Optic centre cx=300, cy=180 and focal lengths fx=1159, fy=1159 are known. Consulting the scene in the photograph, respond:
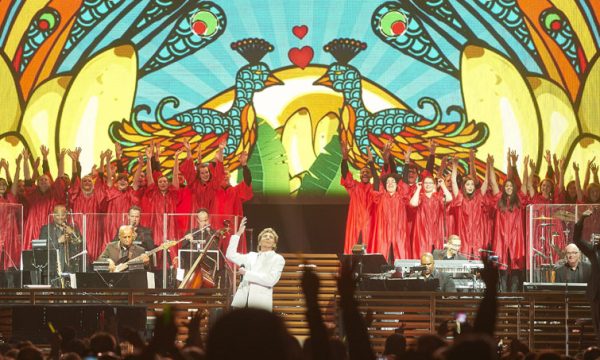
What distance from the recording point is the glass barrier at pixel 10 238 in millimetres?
16547

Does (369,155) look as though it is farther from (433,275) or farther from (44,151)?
(44,151)

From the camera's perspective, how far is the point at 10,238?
16953 mm

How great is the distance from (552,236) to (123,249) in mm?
6000

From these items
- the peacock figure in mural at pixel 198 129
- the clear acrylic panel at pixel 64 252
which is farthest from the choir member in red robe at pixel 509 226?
the clear acrylic panel at pixel 64 252

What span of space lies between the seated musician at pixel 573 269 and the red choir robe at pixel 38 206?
7885 millimetres

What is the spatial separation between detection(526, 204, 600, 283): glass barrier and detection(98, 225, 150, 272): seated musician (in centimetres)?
552

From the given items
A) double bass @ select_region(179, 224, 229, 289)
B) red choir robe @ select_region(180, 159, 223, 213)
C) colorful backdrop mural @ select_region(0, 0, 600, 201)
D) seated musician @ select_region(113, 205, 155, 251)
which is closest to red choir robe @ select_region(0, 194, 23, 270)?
seated musician @ select_region(113, 205, 155, 251)

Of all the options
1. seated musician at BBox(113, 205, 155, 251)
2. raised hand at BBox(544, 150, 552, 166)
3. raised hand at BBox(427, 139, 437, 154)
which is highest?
raised hand at BBox(427, 139, 437, 154)

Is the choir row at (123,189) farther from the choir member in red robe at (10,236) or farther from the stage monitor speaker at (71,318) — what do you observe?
the stage monitor speaker at (71,318)

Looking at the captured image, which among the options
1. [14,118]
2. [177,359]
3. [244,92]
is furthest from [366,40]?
[177,359]

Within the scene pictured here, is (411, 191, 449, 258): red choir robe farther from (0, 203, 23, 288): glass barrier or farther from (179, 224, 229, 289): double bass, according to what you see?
(0, 203, 23, 288): glass barrier

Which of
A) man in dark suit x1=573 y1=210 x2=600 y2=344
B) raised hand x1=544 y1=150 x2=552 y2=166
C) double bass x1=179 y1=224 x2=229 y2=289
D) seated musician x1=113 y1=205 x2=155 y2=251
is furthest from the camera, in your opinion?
raised hand x1=544 y1=150 x2=552 y2=166

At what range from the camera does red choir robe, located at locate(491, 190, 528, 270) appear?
18703 millimetres

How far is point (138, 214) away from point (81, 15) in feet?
17.6
